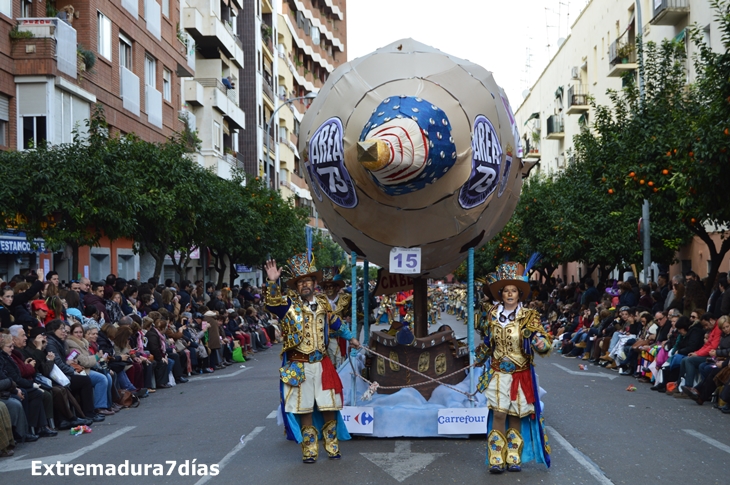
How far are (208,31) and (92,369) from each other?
98.3ft

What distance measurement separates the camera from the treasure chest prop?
35.7ft

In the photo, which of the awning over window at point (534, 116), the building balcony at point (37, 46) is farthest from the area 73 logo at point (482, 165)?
the awning over window at point (534, 116)

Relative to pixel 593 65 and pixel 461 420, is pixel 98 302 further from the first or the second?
pixel 593 65

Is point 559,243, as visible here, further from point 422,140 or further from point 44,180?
point 422,140

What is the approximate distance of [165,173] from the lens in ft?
71.3

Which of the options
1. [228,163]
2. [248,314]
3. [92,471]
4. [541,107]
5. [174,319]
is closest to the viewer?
[92,471]

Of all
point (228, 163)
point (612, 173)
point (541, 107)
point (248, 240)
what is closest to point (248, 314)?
point (248, 240)

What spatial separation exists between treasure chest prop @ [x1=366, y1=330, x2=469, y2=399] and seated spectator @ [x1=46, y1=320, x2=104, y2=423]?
4588 mm

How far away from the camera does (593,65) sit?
49.4 meters

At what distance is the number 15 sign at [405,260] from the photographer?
9867 millimetres

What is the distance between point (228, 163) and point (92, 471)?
34766 millimetres

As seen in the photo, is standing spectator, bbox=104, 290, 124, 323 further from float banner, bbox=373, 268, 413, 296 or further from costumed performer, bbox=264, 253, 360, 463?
costumed performer, bbox=264, 253, 360, 463

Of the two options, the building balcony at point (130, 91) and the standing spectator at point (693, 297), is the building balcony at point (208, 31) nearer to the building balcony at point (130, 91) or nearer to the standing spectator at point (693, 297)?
the building balcony at point (130, 91)

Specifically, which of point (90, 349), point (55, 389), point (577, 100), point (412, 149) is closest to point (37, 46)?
point (90, 349)
